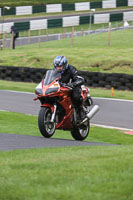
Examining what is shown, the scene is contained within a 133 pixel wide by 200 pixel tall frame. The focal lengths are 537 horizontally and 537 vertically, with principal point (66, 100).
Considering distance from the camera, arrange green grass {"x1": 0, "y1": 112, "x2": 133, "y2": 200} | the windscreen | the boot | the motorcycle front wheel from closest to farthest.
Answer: green grass {"x1": 0, "y1": 112, "x2": 133, "y2": 200}
the motorcycle front wheel
the windscreen
the boot

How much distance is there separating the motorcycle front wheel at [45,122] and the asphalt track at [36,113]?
0.47 ft

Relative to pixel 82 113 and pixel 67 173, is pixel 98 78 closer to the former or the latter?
pixel 82 113

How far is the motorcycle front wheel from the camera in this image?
29.5 feet

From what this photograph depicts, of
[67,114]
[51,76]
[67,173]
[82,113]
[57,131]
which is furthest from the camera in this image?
[57,131]

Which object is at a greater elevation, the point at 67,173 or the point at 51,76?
the point at 51,76

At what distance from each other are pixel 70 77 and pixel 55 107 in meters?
0.74

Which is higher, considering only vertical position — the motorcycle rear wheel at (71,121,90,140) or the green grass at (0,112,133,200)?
the green grass at (0,112,133,200)

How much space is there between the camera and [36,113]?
A: 1482 centimetres

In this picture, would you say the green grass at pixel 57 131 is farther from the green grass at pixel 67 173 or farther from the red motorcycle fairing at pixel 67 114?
the green grass at pixel 67 173

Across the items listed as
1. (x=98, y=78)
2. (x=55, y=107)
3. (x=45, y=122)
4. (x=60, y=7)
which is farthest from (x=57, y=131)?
(x=60, y=7)

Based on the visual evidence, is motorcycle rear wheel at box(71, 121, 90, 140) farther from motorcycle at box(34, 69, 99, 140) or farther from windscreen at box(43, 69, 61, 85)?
windscreen at box(43, 69, 61, 85)

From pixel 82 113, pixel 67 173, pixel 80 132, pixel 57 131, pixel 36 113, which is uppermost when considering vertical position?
pixel 67 173

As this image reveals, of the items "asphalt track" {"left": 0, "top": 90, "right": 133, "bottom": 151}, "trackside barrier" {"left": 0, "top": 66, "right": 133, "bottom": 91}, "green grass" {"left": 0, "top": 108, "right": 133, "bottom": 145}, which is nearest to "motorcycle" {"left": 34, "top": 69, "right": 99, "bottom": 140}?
"asphalt track" {"left": 0, "top": 90, "right": 133, "bottom": 151}

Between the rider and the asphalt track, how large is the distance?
2.61 feet
